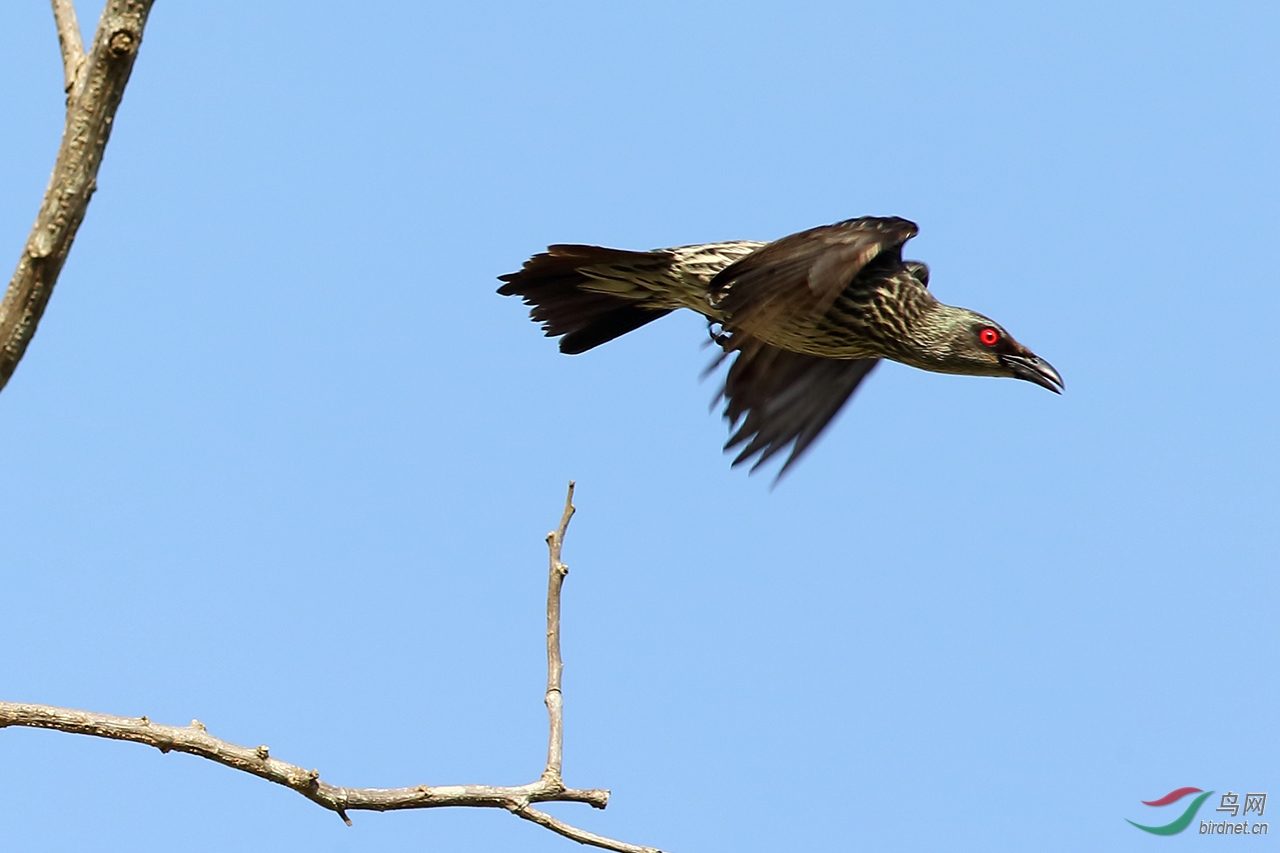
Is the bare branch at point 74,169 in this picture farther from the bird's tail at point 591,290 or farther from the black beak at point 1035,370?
the black beak at point 1035,370

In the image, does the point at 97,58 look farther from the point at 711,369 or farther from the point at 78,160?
the point at 711,369

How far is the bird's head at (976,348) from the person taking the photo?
7223 mm

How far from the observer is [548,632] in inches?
177

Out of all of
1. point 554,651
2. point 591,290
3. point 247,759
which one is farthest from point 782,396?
point 247,759

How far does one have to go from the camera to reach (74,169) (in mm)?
3205

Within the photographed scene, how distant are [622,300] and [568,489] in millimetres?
3365

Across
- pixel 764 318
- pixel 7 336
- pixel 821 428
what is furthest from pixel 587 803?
pixel 821 428

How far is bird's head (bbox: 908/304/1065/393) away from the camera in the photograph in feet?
23.7

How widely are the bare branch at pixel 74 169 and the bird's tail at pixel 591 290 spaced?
4359mm

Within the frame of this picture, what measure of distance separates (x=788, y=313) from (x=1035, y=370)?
154 cm

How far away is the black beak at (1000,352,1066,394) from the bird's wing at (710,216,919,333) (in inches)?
41.8

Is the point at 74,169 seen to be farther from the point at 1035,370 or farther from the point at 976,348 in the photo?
the point at 1035,370

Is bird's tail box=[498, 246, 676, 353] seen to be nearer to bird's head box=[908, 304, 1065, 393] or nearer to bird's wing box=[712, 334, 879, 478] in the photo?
bird's wing box=[712, 334, 879, 478]

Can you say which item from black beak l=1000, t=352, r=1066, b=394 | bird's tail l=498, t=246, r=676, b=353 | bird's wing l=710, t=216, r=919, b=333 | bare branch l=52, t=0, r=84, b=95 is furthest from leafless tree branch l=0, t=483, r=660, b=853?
black beak l=1000, t=352, r=1066, b=394
